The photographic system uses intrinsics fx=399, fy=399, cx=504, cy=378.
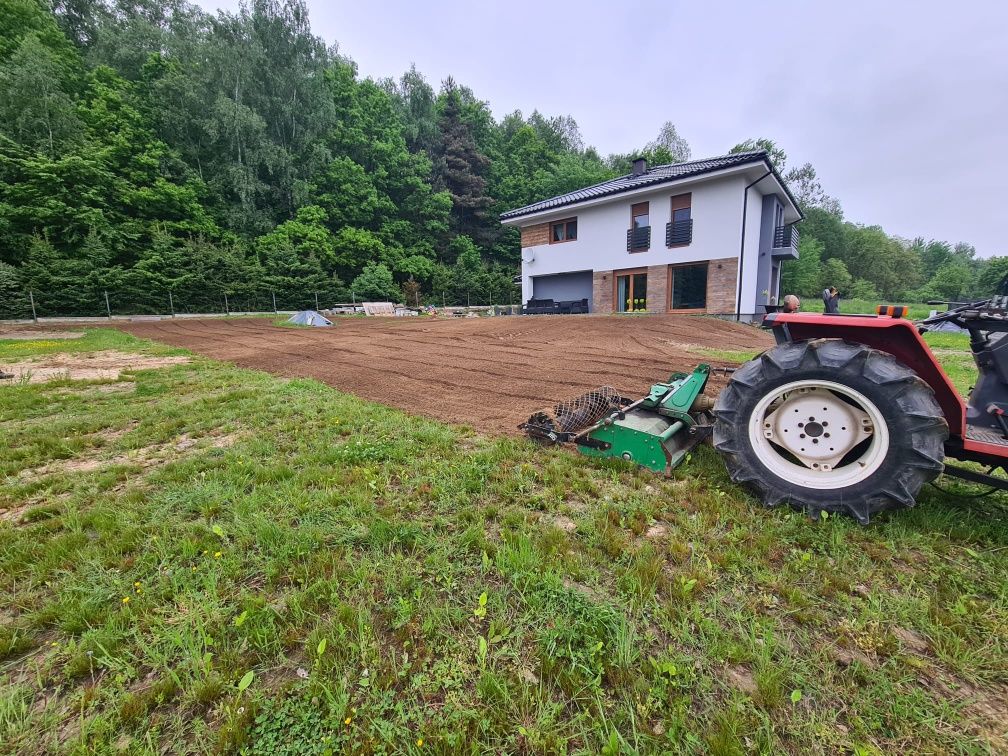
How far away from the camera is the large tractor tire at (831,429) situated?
79.0 inches

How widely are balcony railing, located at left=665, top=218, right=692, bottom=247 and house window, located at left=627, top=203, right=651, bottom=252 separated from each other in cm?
Answer: 82

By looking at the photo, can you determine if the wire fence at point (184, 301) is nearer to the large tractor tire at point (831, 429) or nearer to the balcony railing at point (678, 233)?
the balcony railing at point (678, 233)

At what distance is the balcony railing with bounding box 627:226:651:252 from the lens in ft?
56.6

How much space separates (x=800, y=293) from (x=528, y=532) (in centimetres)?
4163

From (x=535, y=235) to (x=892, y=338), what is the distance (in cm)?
2031

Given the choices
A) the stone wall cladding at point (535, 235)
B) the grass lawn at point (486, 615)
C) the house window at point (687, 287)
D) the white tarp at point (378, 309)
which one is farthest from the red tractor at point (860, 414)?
the white tarp at point (378, 309)

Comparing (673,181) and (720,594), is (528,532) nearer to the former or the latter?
(720,594)

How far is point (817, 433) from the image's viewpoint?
91.4 inches

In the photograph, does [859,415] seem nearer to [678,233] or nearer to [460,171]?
[678,233]

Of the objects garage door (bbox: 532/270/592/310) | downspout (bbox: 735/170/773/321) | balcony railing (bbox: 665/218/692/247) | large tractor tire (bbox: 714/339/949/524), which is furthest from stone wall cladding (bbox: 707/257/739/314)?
large tractor tire (bbox: 714/339/949/524)

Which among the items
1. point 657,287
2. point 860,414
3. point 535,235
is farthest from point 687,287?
point 860,414

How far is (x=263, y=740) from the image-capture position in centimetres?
115

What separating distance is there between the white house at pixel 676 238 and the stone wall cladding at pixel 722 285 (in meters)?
0.03

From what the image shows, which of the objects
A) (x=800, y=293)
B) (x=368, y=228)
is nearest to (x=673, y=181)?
(x=368, y=228)
